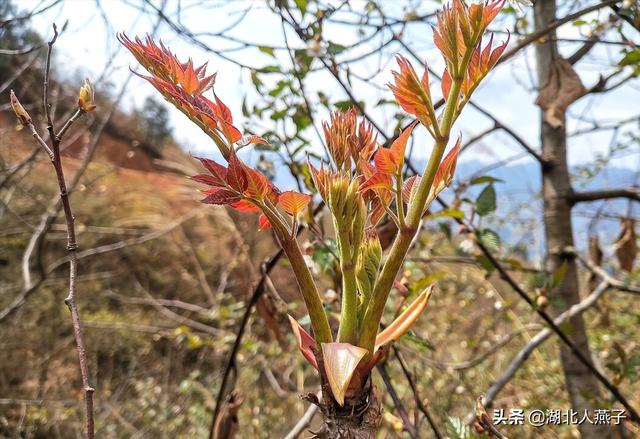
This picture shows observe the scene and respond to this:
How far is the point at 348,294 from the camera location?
0.86 feet

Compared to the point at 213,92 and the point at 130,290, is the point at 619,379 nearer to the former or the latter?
the point at 213,92

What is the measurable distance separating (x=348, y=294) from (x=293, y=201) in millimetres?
60

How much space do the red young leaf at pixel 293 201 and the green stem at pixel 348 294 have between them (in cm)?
3

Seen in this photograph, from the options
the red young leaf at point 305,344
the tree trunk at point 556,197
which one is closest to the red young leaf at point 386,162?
the red young leaf at point 305,344

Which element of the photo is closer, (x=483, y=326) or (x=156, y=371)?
(x=483, y=326)

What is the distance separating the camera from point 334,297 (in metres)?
0.61

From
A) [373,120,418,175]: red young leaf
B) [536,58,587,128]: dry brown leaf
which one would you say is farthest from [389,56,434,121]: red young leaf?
[536,58,587,128]: dry brown leaf

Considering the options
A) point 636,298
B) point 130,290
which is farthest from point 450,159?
point 130,290

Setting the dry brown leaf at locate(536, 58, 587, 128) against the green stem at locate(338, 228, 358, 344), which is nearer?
the green stem at locate(338, 228, 358, 344)

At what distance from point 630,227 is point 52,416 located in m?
2.42

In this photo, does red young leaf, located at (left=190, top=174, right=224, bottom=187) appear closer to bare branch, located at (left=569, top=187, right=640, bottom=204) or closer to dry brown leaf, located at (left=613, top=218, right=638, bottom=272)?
bare branch, located at (left=569, top=187, right=640, bottom=204)

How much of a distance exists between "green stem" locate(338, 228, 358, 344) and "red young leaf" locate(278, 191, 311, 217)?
3 centimetres

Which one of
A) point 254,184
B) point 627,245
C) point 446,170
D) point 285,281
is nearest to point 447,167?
point 446,170

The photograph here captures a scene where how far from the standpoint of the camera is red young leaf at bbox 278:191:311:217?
0.27 meters
